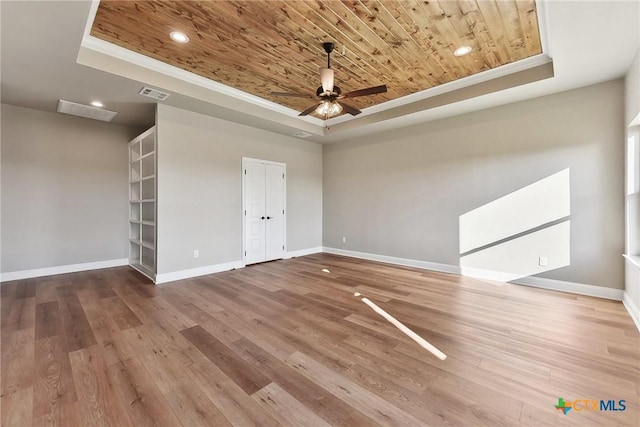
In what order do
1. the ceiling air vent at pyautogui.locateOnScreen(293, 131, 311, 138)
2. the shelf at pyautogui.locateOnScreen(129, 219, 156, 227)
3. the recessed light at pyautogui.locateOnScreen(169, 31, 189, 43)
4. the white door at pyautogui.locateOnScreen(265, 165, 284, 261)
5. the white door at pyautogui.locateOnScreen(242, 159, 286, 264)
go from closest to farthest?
the recessed light at pyautogui.locateOnScreen(169, 31, 189, 43) → the shelf at pyautogui.locateOnScreen(129, 219, 156, 227) → the white door at pyautogui.locateOnScreen(242, 159, 286, 264) → the white door at pyautogui.locateOnScreen(265, 165, 284, 261) → the ceiling air vent at pyautogui.locateOnScreen(293, 131, 311, 138)

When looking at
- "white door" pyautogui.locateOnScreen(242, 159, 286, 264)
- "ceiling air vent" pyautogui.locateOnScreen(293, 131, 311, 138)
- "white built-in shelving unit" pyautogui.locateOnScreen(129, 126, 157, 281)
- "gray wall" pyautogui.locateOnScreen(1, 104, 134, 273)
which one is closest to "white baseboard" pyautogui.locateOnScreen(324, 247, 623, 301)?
"white door" pyautogui.locateOnScreen(242, 159, 286, 264)

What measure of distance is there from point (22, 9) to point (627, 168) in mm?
6533

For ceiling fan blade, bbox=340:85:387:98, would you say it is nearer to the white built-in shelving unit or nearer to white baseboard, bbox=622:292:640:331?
the white built-in shelving unit

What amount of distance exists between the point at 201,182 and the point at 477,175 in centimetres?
493

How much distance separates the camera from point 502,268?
14.0 feet

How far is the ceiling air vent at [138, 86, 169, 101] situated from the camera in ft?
12.1

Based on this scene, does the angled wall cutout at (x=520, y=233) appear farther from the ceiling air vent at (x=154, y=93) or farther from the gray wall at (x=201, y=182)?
the ceiling air vent at (x=154, y=93)

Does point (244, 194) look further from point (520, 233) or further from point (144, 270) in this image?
point (520, 233)

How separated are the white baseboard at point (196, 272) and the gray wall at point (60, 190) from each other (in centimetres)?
201

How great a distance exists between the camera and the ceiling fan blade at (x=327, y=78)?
310 centimetres

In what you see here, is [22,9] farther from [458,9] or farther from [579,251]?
[579,251]

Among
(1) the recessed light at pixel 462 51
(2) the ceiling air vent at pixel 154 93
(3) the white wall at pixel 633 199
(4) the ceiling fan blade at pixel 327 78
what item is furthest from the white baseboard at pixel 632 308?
(2) the ceiling air vent at pixel 154 93

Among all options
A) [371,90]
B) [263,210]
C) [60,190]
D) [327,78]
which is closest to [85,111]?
[60,190]

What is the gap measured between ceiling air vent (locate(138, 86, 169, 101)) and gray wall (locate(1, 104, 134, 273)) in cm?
223
